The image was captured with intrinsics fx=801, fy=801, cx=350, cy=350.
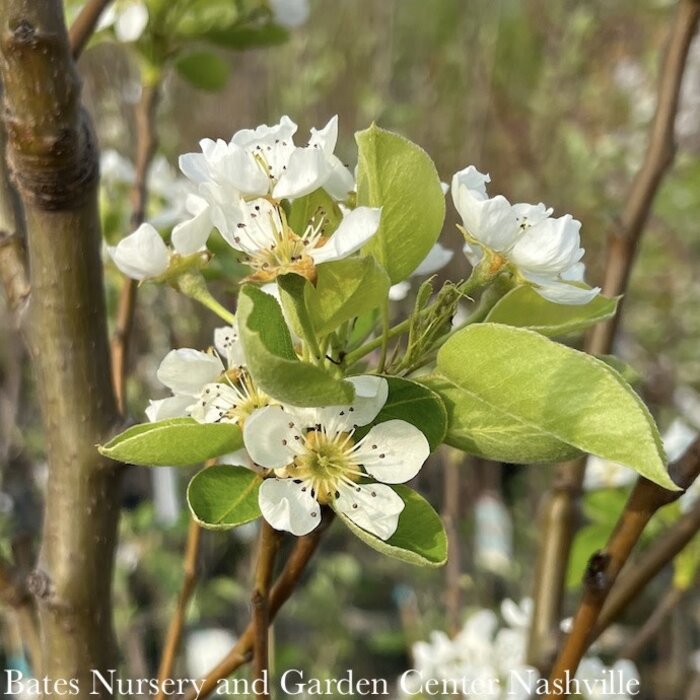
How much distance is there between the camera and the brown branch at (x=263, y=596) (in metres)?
0.42

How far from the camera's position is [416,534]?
42 cm

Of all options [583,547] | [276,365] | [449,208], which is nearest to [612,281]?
[583,547]

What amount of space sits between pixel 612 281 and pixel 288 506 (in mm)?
482

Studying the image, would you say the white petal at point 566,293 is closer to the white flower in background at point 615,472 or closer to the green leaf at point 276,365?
the green leaf at point 276,365

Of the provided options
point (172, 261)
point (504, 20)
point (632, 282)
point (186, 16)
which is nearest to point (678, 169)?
point (632, 282)

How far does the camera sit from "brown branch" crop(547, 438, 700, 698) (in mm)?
440

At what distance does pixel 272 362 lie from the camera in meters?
0.34

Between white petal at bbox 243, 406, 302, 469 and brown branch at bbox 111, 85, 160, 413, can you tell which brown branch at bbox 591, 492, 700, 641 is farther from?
brown branch at bbox 111, 85, 160, 413

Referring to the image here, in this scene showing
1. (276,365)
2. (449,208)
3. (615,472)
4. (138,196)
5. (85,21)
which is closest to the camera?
(276,365)

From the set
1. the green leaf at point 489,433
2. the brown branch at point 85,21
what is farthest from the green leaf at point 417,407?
the brown branch at point 85,21

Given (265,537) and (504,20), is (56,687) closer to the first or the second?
(265,537)

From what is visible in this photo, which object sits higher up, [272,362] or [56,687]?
[272,362]

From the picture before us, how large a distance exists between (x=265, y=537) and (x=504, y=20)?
441 centimetres

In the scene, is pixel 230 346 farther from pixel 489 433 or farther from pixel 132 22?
pixel 132 22
